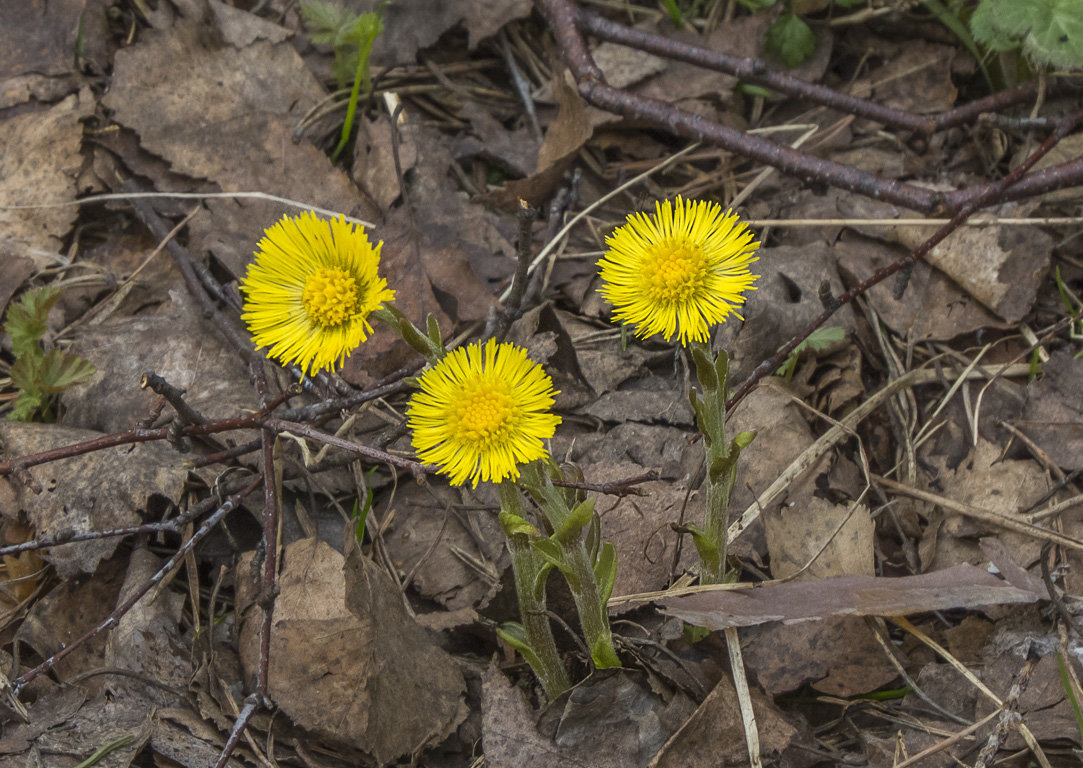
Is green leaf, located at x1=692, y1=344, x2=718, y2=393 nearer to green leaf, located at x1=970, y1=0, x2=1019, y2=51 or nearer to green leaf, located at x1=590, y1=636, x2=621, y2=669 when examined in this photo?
green leaf, located at x1=590, y1=636, x2=621, y2=669

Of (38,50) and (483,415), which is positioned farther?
(38,50)

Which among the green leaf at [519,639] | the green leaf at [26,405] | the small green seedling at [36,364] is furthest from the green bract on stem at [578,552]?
the green leaf at [26,405]

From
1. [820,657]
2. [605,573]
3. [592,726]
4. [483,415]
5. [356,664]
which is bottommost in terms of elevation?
[356,664]

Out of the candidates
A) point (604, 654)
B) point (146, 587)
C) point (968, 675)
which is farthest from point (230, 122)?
point (968, 675)


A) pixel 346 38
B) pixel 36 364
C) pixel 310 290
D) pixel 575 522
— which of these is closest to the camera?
pixel 575 522

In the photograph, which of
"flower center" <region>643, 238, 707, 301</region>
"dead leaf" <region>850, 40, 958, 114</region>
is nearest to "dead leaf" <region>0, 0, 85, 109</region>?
"flower center" <region>643, 238, 707, 301</region>

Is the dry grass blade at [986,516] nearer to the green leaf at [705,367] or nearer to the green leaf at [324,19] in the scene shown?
the green leaf at [705,367]

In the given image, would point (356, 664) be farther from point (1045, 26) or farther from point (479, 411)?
point (1045, 26)

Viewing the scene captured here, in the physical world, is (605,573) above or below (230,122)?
below
